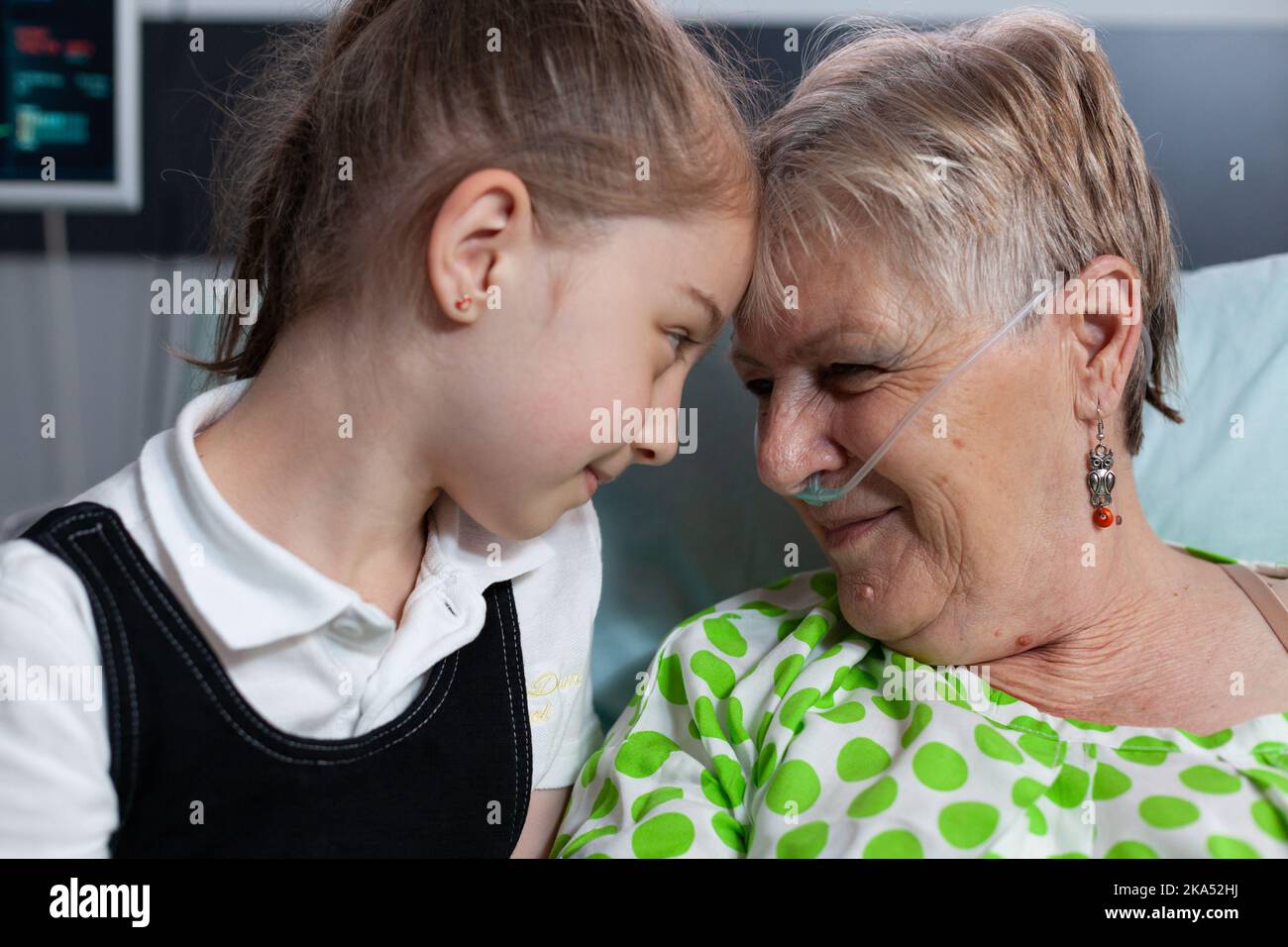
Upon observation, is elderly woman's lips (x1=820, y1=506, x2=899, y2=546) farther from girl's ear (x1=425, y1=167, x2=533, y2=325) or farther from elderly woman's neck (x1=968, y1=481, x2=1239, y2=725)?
girl's ear (x1=425, y1=167, x2=533, y2=325)

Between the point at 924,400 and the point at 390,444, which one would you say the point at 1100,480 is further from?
the point at 390,444

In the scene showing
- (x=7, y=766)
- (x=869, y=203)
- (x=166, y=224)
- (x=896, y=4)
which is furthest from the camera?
(x=166, y=224)

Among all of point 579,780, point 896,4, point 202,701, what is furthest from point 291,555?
point 896,4

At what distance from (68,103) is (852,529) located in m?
1.73

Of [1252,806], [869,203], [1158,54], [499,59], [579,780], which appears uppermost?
[1158,54]

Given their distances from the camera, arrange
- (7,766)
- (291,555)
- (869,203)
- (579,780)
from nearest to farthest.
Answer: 1. (7,766)
2. (291,555)
3. (869,203)
4. (579,780)

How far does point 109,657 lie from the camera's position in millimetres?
895

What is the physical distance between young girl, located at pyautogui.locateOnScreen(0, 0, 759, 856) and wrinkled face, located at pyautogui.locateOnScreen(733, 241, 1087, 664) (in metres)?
0.12

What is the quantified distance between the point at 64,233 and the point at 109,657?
161cm

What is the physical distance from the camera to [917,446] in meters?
1.09

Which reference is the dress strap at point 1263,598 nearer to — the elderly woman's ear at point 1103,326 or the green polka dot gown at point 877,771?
the green polka dot gown at point 877,771

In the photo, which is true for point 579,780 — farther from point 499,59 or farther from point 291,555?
point 499,59

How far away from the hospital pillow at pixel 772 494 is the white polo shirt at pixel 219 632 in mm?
314

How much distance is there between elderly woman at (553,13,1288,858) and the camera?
1.06m
